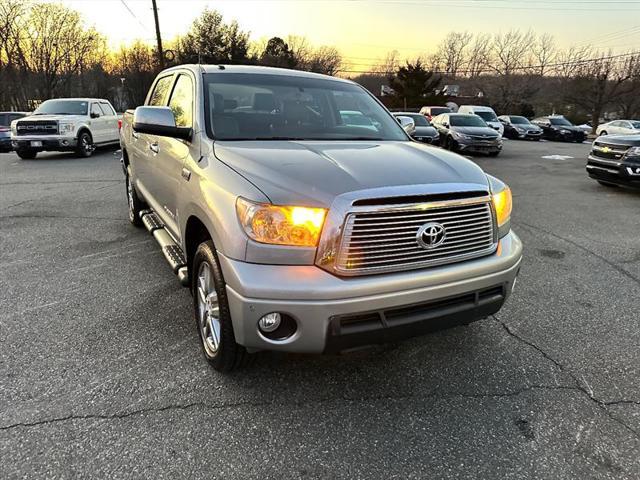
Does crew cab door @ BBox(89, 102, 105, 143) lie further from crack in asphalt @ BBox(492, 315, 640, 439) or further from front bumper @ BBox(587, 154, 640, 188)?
crack in asphalt @ BBox(492, 315, 640, 439)

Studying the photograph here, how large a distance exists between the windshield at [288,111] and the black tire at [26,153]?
43.2ft

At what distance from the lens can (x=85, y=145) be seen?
46.7ft

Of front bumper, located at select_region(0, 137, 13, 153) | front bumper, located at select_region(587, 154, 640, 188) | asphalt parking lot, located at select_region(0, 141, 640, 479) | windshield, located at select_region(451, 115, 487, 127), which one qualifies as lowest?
front bumper, located at select_region(0, 137, 13, 153)

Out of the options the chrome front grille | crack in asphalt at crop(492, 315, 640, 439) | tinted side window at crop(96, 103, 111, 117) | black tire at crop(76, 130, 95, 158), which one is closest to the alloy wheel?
the chrome front grille

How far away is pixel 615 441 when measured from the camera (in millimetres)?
2307

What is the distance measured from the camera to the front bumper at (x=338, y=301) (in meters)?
2.15

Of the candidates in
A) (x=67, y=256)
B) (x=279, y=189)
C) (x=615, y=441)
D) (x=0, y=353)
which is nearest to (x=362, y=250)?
(x=279, y=189)

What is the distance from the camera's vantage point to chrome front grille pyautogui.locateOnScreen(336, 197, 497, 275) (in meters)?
2.22

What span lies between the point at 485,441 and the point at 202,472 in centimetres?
139

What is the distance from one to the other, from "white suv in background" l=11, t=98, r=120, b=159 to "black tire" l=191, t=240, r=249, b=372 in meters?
13.1

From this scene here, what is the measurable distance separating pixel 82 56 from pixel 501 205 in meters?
56.0

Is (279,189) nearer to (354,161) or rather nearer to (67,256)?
(354,161)

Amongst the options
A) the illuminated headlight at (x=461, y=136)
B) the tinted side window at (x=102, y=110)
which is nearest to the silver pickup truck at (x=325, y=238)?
the illuminated headlight at (x=461, y=136)

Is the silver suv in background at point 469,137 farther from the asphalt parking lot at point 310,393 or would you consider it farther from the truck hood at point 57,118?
the truck hood at point 57,118
